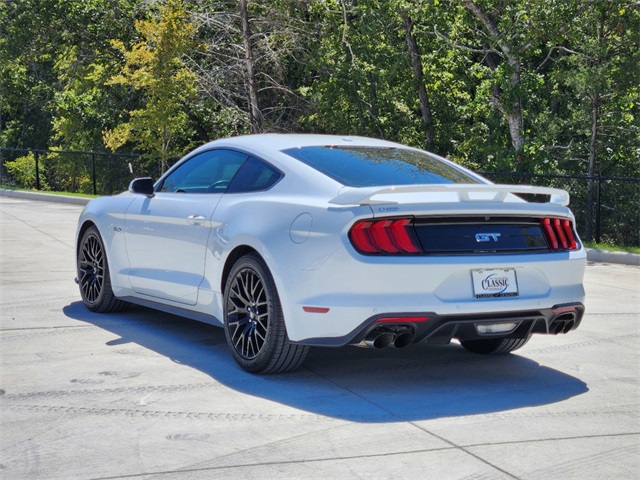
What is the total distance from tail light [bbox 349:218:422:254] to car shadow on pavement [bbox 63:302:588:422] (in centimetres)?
91

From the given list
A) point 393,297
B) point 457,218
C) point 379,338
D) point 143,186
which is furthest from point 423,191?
point 143,186

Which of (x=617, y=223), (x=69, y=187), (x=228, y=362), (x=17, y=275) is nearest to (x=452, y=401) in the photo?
(x=228, y=362)

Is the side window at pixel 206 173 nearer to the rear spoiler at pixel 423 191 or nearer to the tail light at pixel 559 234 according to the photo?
the rear spoiler at pixel 423 191

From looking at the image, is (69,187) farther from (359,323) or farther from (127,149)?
(359,323)

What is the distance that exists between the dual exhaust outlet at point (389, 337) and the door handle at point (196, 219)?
1.84m

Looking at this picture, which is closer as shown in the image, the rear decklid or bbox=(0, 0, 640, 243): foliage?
the rear decklid

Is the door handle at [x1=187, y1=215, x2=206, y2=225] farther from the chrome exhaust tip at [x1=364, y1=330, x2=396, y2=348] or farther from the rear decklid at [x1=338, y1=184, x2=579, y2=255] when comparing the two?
the chrome exhaust tip at [x1=364, y1=330, x2=396, y2=348]

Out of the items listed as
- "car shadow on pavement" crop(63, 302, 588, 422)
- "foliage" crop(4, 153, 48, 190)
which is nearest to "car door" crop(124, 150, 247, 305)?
"car shadow on pavement" crop(63, 302, 588, 422)

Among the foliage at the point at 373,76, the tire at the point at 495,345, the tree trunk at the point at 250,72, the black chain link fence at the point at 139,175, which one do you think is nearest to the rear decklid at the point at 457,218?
the tire at the point at 495,345

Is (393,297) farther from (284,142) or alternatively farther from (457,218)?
(284,142)

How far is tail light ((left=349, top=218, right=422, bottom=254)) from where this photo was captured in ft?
19.9

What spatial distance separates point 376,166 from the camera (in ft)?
23.2

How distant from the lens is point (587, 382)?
6809 mm

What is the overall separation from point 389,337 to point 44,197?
24353mm
